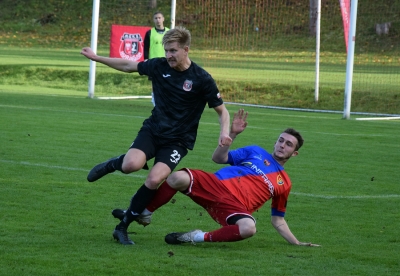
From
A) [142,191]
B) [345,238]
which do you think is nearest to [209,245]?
[142,191]

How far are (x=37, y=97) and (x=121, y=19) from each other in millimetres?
5546

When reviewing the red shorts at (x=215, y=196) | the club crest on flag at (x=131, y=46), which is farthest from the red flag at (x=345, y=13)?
the red shorts at (x=215, y=196)

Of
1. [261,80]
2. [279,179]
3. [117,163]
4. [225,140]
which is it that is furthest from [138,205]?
[261,80]

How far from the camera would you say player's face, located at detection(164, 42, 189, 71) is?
6.55m

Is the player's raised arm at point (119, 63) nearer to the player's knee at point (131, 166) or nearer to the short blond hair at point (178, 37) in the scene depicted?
the short blond hair at point (178, 37)

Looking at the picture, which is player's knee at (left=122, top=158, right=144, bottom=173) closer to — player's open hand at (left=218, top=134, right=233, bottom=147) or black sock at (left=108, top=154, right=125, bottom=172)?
black sock at (left=108, top=154, right=125, bottom=172)

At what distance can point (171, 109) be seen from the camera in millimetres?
6742

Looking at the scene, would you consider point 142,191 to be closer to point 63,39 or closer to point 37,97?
point 37,97

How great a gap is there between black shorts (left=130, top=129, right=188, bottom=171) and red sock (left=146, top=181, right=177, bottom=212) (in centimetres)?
23

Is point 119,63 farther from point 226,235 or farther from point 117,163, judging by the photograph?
point 226,235

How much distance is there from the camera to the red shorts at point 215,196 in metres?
6.37

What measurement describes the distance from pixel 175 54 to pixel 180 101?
0.40 m

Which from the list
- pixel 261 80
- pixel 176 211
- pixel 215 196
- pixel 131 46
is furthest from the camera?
pixel 261 80

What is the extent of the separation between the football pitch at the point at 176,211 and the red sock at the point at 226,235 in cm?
9
